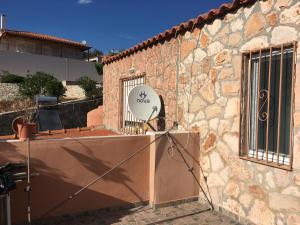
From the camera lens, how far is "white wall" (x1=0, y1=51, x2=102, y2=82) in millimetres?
30884

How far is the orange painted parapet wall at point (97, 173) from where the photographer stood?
5574 millimetres

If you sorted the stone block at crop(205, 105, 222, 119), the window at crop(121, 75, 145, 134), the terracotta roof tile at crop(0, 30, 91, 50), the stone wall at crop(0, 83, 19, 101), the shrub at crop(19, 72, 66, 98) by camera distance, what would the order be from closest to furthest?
the stone block at crop(205, 105, 222, 119) < the window at crop(121, 75, 145, 134) < the shrub at crop(19, 72, 66, 98) < the stone wall at crop(0, 83, 19, 101) < the terracotta roof tile at crop(0, 30, 91, 50)

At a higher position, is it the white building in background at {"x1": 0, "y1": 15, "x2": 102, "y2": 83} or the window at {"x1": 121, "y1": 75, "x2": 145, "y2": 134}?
the white building in background at {"x1": 0, "y1": 15, "x2": 102, "y2": 83}

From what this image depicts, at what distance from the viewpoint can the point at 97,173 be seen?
6.18 m

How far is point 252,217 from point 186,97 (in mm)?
2884

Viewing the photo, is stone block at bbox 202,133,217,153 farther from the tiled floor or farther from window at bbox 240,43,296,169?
the tiled floor

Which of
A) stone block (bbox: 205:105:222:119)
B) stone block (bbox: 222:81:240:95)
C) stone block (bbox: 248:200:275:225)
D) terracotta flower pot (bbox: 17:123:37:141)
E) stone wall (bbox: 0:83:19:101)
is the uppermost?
stone wall (bbox: 0:83:19:101)

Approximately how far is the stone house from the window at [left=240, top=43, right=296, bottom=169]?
15mm

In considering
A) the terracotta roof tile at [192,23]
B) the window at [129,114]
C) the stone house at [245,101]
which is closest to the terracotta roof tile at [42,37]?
the window at [129,114]

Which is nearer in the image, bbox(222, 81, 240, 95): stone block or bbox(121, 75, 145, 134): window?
bbox(222, 81, 240, 95): stone block

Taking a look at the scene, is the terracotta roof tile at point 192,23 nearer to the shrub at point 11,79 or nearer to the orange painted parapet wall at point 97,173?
the orange painted parapet wall at point 97,173

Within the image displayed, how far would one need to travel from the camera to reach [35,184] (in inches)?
220

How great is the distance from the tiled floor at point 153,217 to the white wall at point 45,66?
2759 cm

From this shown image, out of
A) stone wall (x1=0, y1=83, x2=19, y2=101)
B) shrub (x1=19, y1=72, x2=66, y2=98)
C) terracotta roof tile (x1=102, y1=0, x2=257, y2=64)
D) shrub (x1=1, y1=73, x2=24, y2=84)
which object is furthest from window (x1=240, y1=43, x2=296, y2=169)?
shrub (x1=1, y1=73, x2=24, y2=84)
